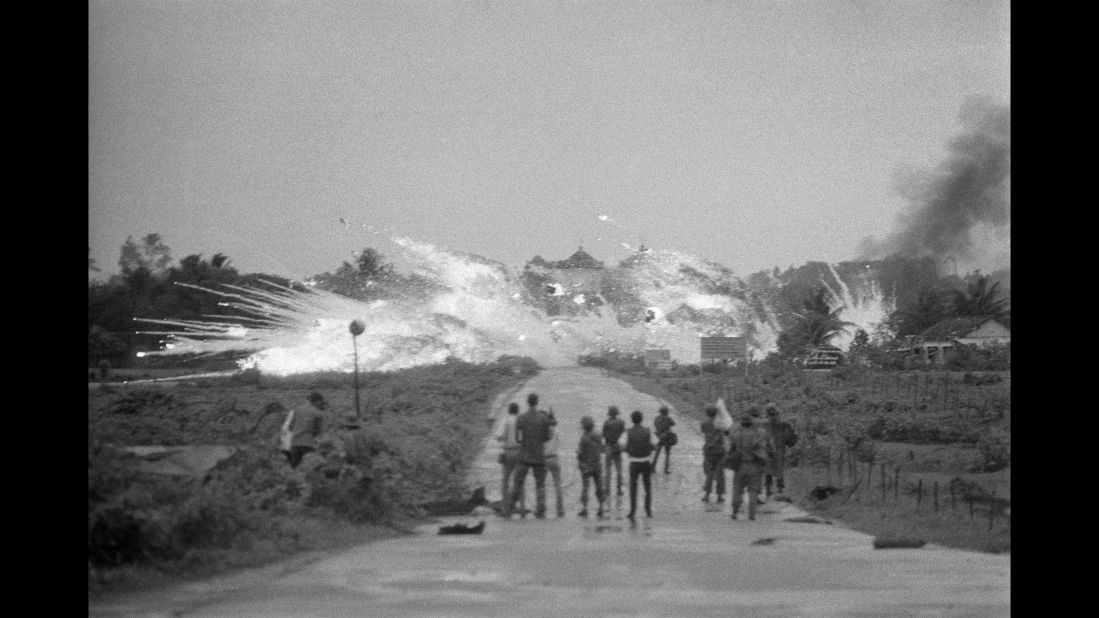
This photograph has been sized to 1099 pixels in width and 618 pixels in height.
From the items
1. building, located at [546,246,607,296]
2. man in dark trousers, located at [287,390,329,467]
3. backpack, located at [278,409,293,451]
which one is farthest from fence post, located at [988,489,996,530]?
backpack, located at [278,409,293,451]

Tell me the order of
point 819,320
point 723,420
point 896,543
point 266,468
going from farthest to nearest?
point 819,320
point 723,420
point 266,468
point 896,543

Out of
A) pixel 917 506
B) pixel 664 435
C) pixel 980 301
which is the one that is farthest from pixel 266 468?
pixel 980 301

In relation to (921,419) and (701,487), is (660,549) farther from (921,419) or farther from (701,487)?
(921,419)

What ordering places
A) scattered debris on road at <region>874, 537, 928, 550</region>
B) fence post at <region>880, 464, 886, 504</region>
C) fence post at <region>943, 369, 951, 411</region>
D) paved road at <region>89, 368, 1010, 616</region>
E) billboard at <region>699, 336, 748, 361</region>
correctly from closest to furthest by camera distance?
paved road at <region>89, 368, 1010, 616</region>, scattered debris on road at <region>874, 537, 928, 550</region>, fence post at <region>880, 464, 886, 504</region>, fence post at <region>943, 369, 951, 411</region>, billboard at <region>699, 336, 748, 361</region>

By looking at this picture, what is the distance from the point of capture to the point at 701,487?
8.30 meters

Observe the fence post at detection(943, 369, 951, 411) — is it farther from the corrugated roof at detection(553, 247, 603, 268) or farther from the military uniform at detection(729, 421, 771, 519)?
the corrugated roof at detection(553, 247, 603, 268)

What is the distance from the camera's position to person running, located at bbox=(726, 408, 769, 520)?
795 cm

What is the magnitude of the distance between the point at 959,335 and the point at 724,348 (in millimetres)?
1560

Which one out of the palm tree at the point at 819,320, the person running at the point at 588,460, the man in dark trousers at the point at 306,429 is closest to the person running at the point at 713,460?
the person running at the point at 588,460

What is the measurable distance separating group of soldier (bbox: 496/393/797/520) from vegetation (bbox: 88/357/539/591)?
318 mm

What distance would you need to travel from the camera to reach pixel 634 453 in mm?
7949

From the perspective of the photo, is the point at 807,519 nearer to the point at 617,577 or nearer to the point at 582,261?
the point at 617,577
